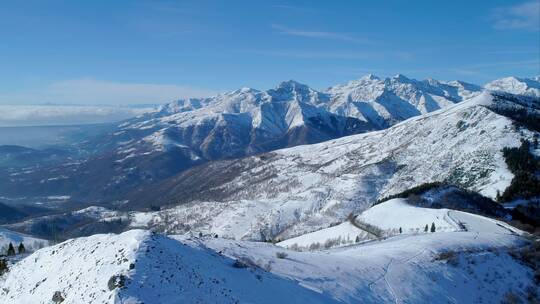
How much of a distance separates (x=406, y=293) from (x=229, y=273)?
1780 centimetres

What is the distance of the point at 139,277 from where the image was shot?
109ft

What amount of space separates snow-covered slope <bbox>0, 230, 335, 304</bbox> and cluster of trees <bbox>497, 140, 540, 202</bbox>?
12623cm

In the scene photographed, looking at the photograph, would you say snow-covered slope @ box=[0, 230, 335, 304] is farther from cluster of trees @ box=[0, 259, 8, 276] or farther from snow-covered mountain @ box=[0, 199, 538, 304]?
cluster of trees @ box=[0, 259, 8, 276]

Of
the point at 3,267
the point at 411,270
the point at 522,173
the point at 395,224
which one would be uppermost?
the point at 3,267

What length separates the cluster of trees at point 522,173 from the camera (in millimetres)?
144750

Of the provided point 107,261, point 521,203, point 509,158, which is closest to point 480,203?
point 521,203

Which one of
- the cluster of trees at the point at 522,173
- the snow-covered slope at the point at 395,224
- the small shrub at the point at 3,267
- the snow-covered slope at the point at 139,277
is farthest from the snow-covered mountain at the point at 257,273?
the cluster of trees at the point at 522,173

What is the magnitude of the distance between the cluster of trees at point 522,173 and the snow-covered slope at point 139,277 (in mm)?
126231

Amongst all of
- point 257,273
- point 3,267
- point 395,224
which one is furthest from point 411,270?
point 395,224

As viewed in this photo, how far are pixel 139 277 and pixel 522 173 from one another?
509 feet

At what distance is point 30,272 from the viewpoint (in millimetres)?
41750

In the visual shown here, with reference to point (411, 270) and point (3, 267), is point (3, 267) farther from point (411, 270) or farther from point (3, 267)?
point (411, 270)

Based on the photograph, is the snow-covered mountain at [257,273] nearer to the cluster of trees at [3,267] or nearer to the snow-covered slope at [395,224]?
the cluster of trees at [3,267]

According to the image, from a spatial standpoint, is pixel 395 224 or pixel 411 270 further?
pixel 395 224
